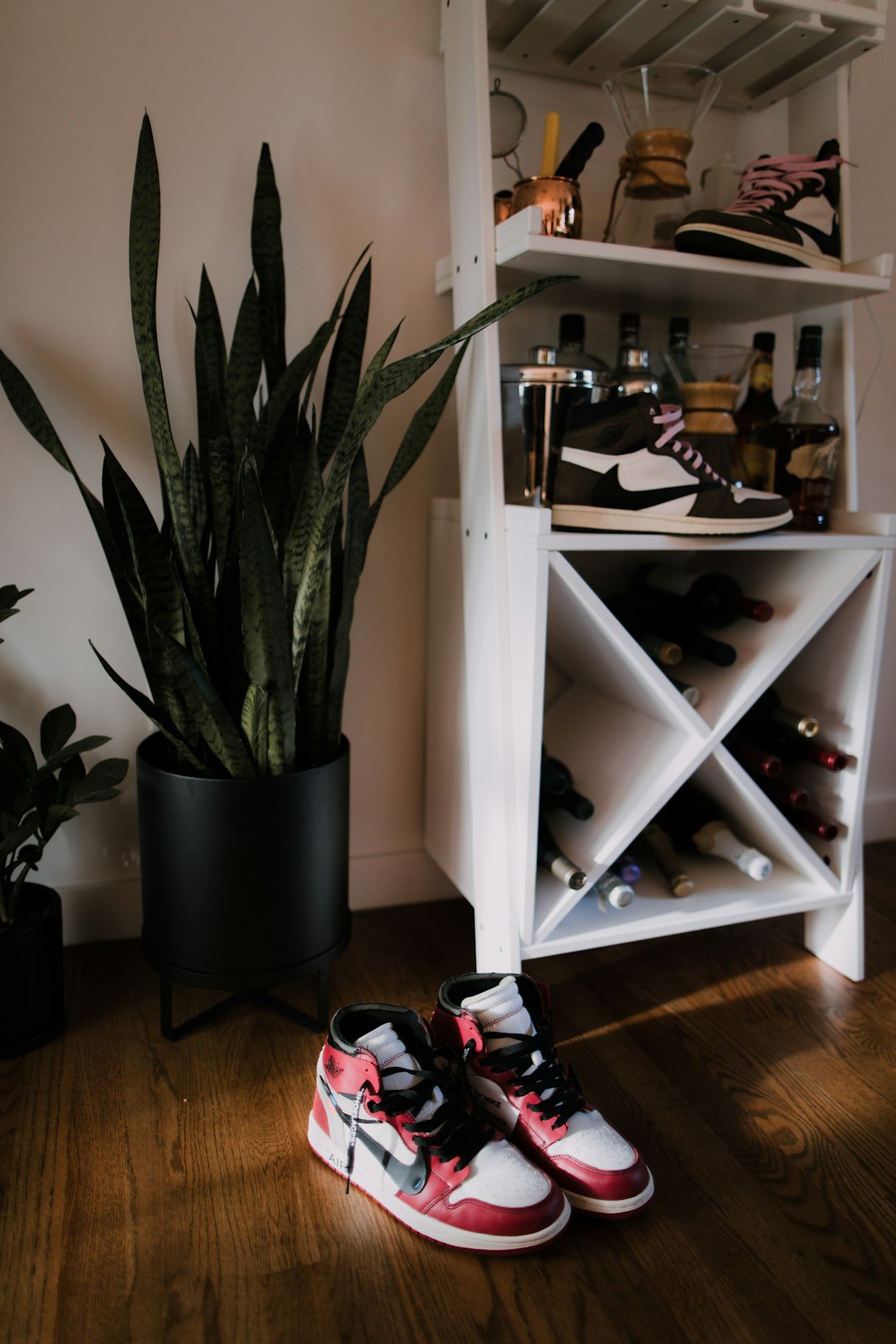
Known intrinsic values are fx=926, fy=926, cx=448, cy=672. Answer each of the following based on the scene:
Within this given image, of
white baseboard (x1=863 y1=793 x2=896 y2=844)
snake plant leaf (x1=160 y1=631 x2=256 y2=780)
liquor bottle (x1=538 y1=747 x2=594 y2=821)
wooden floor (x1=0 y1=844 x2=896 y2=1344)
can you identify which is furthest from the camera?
Result: white baseboard (x1=863 y1=793 x2=896 y2=844)

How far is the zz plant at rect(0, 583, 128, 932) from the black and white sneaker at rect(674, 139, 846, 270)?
3.37 ft

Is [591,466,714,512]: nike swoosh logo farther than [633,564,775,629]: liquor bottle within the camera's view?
No

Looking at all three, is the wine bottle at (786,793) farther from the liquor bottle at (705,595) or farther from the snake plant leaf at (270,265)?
the snake plant leaf at (270,265)

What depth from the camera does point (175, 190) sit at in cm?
131

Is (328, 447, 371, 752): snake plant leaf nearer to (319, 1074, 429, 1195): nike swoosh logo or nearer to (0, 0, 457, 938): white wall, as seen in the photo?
(0, 0, 457, 938): white wall

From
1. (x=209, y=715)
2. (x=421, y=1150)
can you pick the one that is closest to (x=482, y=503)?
(x=209, y=715)

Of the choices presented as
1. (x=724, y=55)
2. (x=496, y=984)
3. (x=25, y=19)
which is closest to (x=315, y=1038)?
(x=496, y=984)

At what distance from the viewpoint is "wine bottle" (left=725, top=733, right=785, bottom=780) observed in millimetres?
1347

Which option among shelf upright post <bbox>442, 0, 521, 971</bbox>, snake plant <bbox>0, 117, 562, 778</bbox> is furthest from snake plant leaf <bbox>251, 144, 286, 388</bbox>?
shelf upright post <bbox>442, 0, 521, 971</bbox>

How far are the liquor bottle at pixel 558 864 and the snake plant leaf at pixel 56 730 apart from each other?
0.66 metres

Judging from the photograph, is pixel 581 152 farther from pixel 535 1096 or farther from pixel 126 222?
pixel 535 1096

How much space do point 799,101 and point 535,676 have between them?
1100 millimetres

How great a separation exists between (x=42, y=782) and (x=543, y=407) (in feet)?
2.72

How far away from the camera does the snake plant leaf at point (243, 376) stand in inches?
47.4
